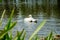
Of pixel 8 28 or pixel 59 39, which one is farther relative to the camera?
pixel 59 39

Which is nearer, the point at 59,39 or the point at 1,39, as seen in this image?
the point at 1,39

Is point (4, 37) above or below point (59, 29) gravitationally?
above

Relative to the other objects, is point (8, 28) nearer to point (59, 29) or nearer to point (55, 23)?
point (59, 29)

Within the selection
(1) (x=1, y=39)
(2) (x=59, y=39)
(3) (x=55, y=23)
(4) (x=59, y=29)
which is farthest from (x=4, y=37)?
(3) (x=55, y=23)

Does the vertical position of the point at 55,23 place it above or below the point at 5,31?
below

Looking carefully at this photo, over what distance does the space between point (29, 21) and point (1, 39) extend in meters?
19.9

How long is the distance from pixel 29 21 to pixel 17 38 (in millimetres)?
19812

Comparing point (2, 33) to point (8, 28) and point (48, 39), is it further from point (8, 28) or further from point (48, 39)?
point (48, 39)

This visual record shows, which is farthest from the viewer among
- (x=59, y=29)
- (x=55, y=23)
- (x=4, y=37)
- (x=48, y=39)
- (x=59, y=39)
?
(x=55, y=23)

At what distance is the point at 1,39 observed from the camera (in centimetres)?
175

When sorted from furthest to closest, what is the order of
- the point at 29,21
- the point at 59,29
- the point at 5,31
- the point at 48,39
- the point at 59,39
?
the point at 29,21 → the point at 59,29 → the point at 59,39 → the point at 48,39 → the point at 5,31

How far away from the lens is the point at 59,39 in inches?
421

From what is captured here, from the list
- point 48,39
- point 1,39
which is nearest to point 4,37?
point 1,39

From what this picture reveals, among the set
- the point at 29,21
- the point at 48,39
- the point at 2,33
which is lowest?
the point at 29,21
